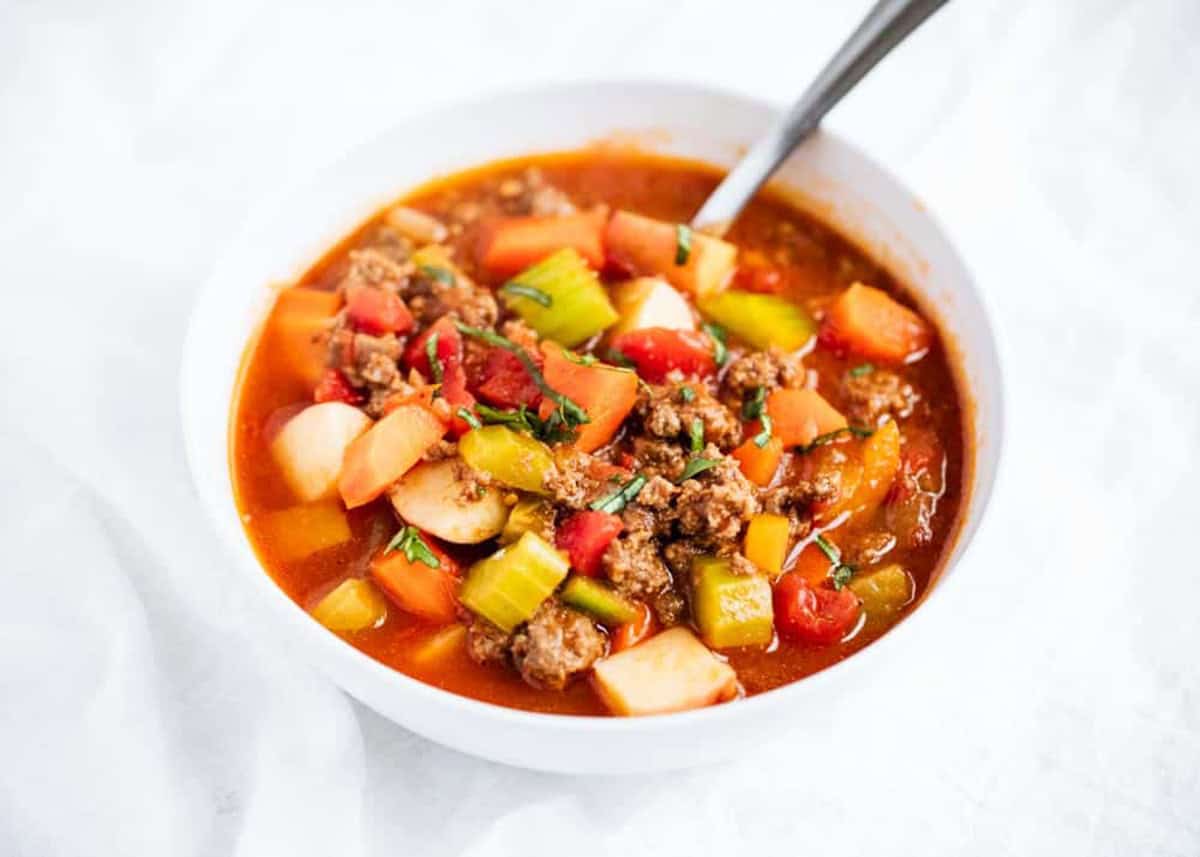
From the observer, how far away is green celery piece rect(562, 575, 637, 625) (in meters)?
3.65

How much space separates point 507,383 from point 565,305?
15.9 inches

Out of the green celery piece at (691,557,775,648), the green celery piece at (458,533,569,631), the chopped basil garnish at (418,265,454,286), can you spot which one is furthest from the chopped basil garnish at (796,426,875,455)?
the chopped basil garnish at (418,265,454,286)

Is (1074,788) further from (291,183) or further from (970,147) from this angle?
(291,183)

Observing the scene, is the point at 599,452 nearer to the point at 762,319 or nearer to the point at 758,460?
the point at 758,460

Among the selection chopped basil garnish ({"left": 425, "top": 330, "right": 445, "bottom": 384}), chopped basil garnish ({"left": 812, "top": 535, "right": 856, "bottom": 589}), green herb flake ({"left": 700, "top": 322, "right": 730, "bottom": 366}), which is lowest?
chopped basil garnish ({"left": 425, "top": 330, "right": 445, "bottom": 384})

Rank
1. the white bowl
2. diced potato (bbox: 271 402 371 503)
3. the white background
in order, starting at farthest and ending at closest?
diced potato (bbox: 271 402 371 503)
the white background
the white bowl

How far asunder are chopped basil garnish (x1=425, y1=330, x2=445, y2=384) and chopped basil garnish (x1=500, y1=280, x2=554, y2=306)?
0.36m

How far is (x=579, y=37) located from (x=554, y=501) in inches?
111

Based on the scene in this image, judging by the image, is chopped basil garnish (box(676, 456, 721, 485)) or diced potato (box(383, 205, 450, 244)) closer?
chopped basil garnish (box(676, 456, 721, 485))

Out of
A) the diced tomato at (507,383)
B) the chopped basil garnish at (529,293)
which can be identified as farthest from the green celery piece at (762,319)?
the diced tomato at (507,383)

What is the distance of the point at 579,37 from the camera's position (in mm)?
5863

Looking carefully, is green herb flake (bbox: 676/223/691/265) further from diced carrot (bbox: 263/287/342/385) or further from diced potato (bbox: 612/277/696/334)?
diced carrot (bbox: 263/287/342/385)

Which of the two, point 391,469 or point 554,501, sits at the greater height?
point 554,501

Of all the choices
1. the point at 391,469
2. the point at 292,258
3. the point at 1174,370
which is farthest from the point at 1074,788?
the point at 292,258
